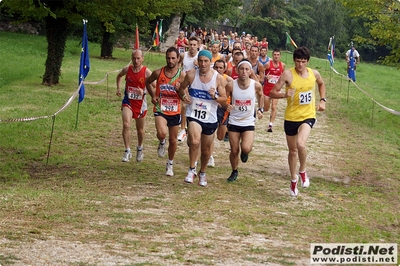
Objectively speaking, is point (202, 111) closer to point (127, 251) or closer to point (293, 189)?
point (293, 189)

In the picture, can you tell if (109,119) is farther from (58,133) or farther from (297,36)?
(297,36)

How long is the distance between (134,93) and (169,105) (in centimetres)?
116

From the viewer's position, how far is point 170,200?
10.3m

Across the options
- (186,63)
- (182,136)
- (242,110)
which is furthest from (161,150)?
(186,63)

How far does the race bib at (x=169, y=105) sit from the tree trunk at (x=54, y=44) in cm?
1427

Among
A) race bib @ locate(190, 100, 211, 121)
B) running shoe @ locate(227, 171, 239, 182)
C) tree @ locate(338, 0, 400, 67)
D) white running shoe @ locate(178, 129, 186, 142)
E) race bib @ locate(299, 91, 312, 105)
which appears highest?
tree @ locate(338, 0, 400, 67)

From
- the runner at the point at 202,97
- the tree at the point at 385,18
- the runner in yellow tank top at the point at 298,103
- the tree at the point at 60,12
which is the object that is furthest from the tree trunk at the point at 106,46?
the runner in yellow tank top at the point at 298,103

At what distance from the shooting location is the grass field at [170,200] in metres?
7.56

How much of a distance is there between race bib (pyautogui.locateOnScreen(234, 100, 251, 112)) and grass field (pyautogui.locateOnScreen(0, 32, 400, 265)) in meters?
1.20

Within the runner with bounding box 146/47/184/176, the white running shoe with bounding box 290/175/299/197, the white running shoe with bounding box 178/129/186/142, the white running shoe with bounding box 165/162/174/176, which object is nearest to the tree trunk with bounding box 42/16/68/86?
the white running shoe with bounding box 178/129/186/142

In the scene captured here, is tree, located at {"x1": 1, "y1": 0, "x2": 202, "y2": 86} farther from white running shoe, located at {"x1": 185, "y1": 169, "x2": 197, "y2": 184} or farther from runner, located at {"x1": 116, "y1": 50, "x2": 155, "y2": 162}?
white running shoe, located at {"x1": 185, "y1": 169, "x2": 197, "y2": 184}

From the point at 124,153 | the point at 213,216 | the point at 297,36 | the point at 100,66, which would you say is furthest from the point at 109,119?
the point at 297,36

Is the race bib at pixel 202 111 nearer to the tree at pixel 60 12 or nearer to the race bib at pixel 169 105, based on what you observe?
the race bib at pixel 169 105

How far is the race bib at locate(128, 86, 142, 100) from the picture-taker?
42.6ft
